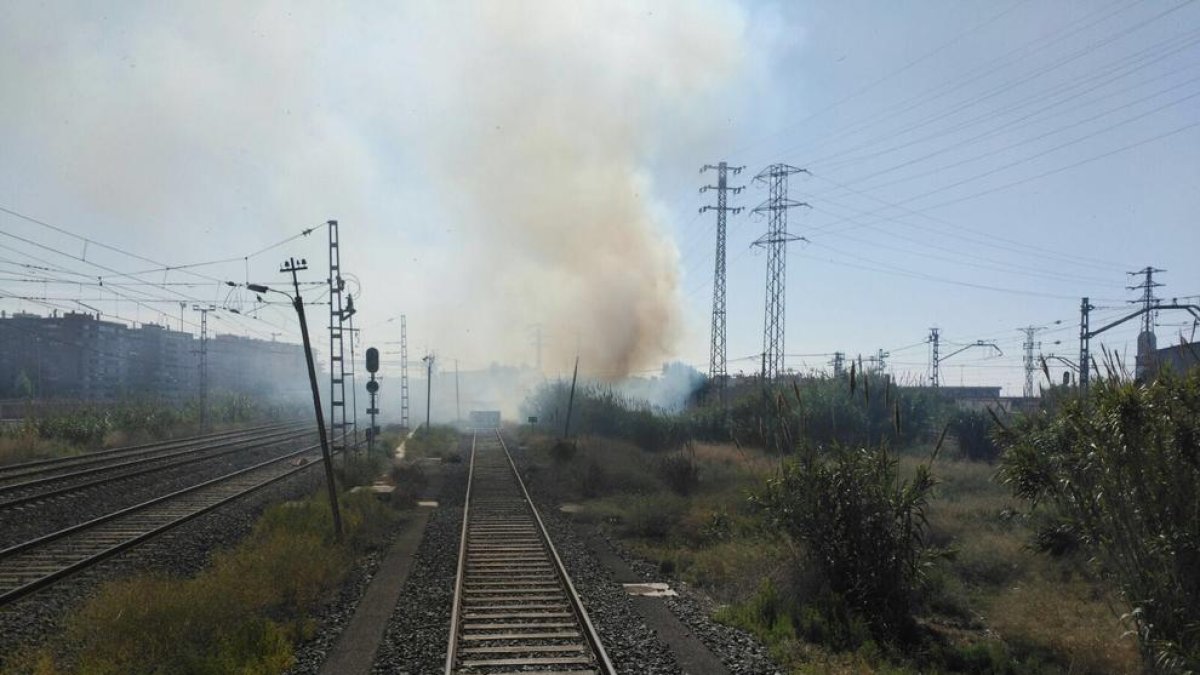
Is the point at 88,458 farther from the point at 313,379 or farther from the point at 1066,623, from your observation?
the point at 1066,623

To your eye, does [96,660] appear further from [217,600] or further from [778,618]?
[778,618]

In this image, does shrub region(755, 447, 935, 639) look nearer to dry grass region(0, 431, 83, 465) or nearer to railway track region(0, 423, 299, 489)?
railway track region(0, 423, 299, 489)

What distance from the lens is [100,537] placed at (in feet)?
53.1

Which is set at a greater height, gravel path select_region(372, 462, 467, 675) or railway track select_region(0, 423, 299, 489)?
gravel path select_region(372, 462, 467, 675)

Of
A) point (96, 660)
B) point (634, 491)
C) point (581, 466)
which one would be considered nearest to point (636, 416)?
point (581, 466)

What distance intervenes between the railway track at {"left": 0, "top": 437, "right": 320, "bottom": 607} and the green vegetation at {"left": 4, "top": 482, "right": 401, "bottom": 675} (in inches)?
65.3

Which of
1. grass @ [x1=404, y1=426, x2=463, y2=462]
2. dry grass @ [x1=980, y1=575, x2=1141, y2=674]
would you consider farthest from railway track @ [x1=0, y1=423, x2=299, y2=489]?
dry grass @ [x1=980, y1=575, x2=1141, y2=674]

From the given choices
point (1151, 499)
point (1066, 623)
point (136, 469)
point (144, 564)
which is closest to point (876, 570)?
point (1066, 623)

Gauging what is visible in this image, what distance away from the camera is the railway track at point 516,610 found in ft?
28.7

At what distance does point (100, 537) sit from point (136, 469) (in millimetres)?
13595

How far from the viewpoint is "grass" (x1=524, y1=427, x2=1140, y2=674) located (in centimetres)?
976

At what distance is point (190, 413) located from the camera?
200ft

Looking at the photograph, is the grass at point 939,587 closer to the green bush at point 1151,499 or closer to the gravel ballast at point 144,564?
the green bush at point 1151,499

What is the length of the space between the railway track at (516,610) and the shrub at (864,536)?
310cm
